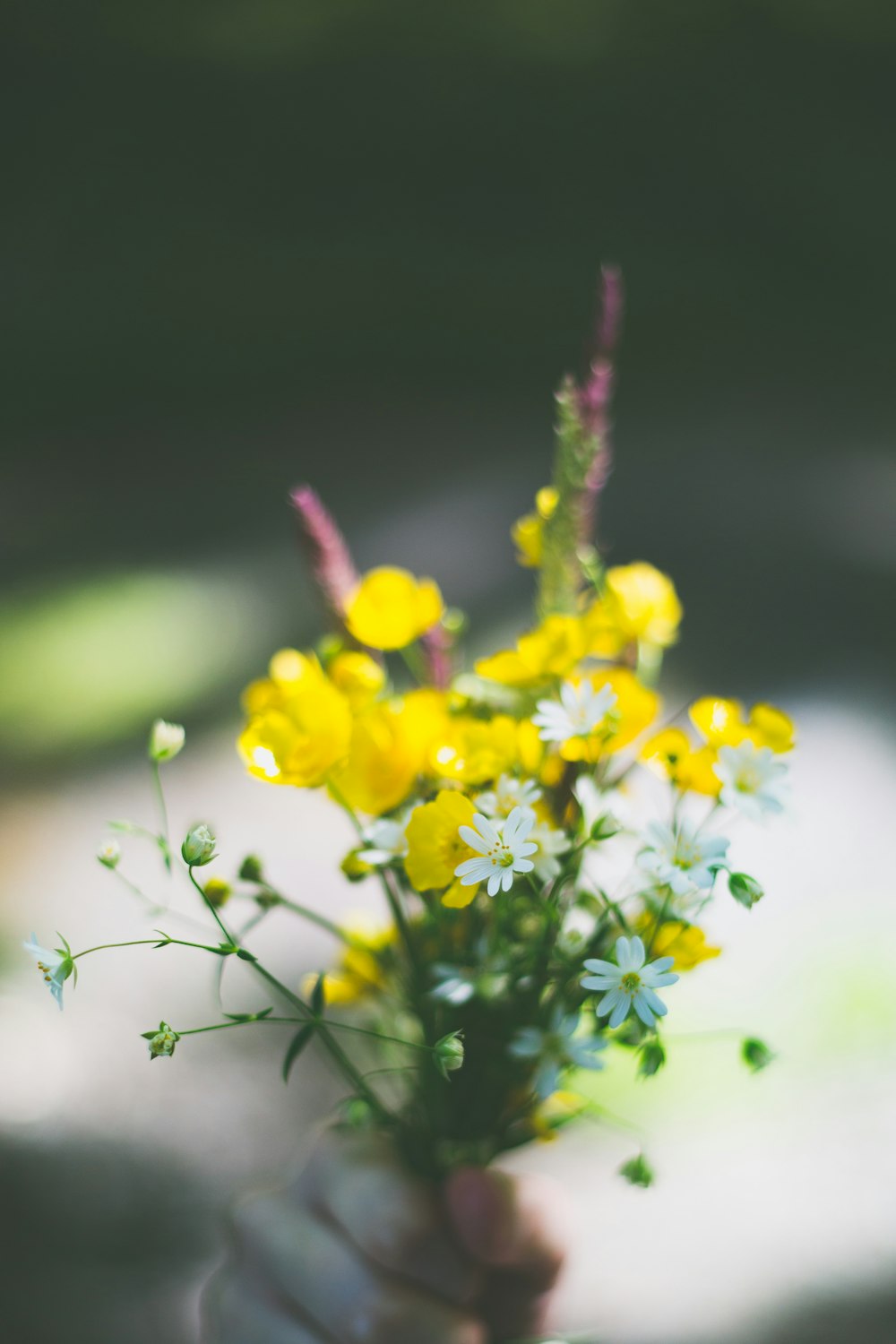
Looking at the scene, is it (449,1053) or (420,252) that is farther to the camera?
(420,252)

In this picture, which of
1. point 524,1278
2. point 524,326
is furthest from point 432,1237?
point 524,326

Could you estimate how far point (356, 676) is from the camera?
38 cm

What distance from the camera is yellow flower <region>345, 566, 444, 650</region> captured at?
0.38 metres

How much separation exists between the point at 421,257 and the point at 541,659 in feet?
6.08

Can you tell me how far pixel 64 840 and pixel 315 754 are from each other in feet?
2.68

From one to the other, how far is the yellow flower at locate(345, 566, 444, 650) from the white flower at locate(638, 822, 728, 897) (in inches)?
4.5

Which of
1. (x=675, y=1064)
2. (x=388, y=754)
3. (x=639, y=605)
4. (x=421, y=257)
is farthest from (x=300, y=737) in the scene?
(x=421, y=257)

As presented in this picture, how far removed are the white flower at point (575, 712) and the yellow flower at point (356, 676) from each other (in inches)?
2.6

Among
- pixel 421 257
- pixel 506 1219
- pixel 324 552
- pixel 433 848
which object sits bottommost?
pixel 506 1219

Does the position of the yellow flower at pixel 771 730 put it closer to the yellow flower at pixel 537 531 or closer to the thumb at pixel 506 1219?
the yellow flower at pixel 537 531

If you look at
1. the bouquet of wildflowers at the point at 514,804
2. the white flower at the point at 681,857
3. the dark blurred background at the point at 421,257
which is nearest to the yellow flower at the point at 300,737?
the bouquet of wildflowers at the point at 514,804

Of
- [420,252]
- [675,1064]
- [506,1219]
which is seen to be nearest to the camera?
[506,1219]

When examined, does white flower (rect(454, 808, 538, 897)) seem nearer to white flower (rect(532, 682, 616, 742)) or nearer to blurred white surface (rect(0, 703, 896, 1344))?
white flower (rect(532, 682, 616, 742))

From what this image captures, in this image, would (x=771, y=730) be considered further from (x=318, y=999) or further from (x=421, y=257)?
(x=421, y=257)
